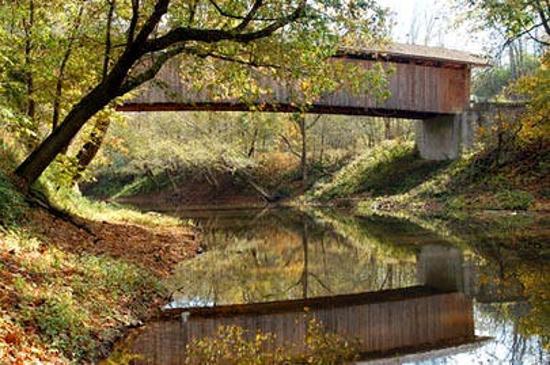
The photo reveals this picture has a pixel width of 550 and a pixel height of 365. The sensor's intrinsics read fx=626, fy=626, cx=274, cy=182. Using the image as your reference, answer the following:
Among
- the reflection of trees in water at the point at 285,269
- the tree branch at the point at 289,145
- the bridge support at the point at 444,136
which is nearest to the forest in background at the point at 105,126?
the reflection of trees in water at the point at 285,269

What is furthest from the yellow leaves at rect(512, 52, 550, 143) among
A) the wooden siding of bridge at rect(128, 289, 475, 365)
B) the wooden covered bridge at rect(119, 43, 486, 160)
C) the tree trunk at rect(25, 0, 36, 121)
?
the tree trunk at rect(25, 0, 36, 121)

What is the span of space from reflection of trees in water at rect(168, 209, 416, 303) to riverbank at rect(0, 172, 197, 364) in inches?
27.4

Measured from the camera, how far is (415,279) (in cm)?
1060

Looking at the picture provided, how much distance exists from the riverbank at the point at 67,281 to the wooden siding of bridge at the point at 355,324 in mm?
559

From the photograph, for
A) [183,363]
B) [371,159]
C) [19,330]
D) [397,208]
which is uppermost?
[371,159]

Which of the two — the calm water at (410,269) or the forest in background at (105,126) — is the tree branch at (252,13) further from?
the calm water at (410,269)

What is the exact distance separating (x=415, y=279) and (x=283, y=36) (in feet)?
15.1

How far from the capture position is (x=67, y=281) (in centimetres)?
739

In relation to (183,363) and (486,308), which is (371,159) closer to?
(486,308)

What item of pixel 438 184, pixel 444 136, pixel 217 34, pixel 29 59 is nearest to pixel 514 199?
pixel 438 184

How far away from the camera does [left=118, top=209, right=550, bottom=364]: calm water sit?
7066mm

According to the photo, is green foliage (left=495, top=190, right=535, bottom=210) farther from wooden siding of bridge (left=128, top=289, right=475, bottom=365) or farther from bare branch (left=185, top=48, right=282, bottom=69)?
bare branch (left=185, top=48, right=282, bottom=69)

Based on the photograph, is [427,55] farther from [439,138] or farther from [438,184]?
[438,184]

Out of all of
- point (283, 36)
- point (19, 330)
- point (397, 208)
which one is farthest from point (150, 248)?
point (397, 208)
